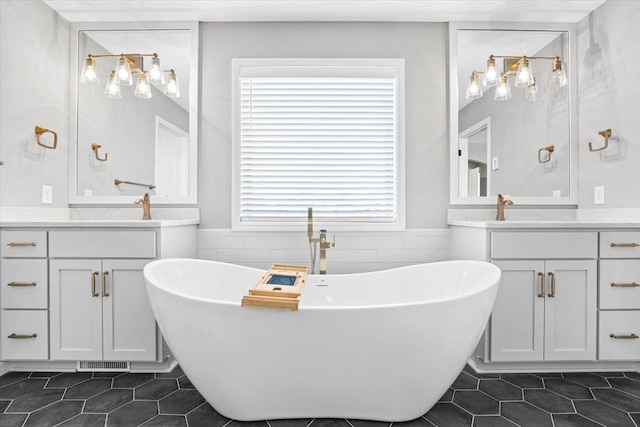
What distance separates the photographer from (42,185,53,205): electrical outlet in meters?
2.17

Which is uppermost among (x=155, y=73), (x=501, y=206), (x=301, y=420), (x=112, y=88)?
(x=155, y=73)

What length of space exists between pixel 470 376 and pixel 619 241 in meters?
1.20

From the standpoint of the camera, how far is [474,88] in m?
2.33

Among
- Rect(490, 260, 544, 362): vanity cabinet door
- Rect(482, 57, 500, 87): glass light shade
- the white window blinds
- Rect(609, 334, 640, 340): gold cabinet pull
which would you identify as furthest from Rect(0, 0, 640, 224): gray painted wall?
Rect(609, 334, 640, 340): gold cabinet pull

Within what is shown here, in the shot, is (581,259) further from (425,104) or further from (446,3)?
(446,3)

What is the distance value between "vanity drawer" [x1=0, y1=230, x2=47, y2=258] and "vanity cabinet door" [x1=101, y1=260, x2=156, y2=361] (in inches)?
14.7

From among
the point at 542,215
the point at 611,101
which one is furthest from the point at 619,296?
the point at 611,101

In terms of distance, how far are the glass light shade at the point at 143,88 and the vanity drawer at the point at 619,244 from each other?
3.15 meters

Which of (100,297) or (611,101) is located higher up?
(611,101)

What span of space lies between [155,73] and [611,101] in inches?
125

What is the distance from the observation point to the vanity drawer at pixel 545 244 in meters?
1.89

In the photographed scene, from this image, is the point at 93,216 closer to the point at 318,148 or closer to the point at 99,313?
the point at 99,313

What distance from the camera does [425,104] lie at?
238 cm

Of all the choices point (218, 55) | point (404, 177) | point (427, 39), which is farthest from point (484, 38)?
point (218, 55)
